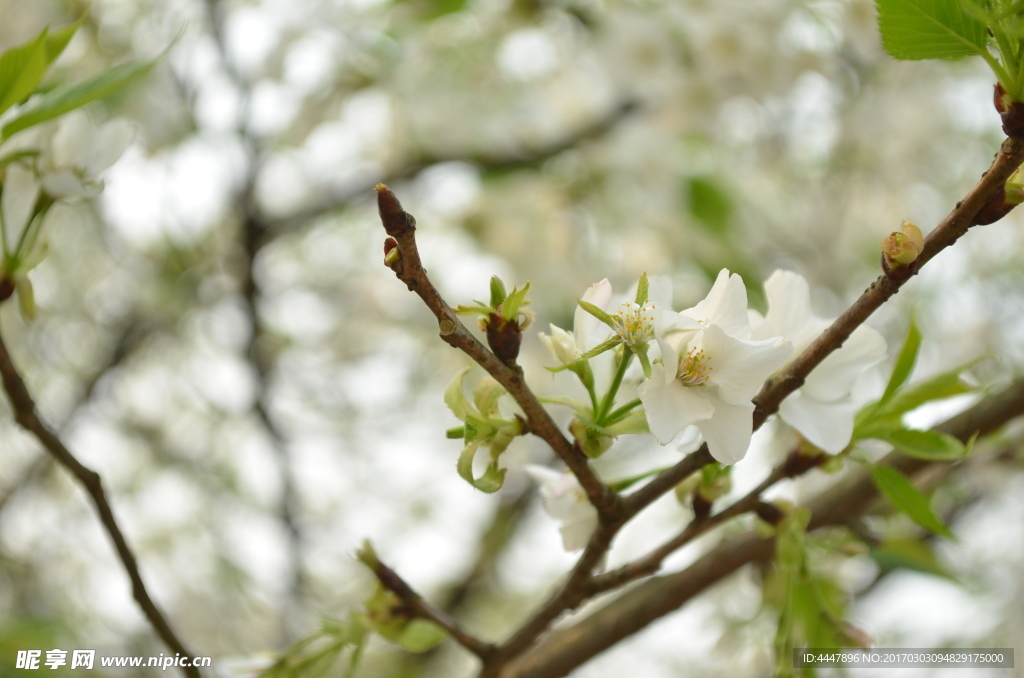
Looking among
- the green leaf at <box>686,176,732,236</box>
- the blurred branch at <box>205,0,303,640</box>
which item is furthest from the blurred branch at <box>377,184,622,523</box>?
the blurred branch at <box>205,0,303,640</box>

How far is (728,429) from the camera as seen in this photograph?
0.34 meters

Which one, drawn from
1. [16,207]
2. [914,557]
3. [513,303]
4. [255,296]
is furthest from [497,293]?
[255,296]

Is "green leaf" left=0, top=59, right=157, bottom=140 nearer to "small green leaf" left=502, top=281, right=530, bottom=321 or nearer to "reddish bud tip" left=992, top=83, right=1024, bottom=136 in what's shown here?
"small green leaf" left=502, top=281, right=530, bottom=321

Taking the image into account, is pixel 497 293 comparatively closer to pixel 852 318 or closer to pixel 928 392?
pixel 852 318

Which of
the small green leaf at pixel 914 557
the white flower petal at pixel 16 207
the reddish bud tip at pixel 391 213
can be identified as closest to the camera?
the reddish bud tip at pixel 391 213

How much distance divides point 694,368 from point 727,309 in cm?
3

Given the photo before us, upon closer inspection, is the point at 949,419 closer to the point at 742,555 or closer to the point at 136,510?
the point at 742,555

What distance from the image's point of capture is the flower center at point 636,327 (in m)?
0.33

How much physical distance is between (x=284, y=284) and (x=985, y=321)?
6.73 feet

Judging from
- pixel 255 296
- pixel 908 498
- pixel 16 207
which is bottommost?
pixel 908 498

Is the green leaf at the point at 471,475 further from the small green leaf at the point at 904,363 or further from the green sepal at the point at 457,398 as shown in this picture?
the small green leaf at the point at 904,363

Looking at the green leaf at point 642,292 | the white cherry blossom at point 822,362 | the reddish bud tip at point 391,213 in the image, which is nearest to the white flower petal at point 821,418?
the white cherry blossom at point 822,362

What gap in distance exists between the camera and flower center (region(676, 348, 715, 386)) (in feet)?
1.12

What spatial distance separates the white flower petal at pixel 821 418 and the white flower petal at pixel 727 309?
0.06m
